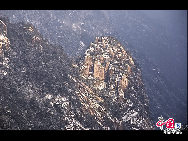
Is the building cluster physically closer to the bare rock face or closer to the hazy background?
the bare rock face

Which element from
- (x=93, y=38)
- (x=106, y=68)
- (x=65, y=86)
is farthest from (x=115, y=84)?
(x=93, y=38)

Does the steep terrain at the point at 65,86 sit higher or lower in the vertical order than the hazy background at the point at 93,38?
lower

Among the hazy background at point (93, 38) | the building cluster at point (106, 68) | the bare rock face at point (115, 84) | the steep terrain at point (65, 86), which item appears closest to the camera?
the steep terrain at point (65, 86)

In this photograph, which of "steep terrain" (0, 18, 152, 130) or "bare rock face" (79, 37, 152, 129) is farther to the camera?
"bare rock face" (79, 37, 152, 129)

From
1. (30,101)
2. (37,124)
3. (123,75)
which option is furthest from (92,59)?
(37,124)

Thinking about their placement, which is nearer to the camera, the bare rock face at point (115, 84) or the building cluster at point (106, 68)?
the bare rock face at point (115, 84)

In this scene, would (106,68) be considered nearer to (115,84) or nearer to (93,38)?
(115,84)

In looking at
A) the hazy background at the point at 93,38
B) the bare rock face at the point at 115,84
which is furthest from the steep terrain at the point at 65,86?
the hazy background at the point at 93,38

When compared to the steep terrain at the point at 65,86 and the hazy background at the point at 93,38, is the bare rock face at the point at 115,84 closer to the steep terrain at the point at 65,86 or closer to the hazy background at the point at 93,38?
the steep terrain at the point at 65,86

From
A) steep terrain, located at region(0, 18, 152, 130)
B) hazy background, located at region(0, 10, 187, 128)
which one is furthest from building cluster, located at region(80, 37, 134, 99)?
hazy background, located at region(0, 10, 187, 128)
